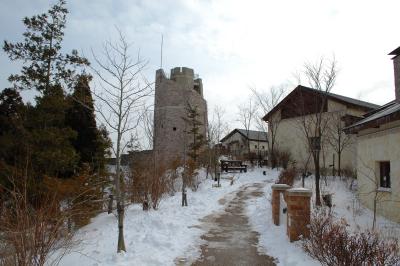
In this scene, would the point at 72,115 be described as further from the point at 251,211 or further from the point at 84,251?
the point at 84,251

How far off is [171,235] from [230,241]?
1423 millimetres

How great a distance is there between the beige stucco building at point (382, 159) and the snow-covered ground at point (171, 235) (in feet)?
1.58

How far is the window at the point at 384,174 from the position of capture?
33.7 feet

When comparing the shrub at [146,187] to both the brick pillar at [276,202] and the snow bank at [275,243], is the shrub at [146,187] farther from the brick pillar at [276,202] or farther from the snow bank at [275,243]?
the brick pillar at [276,202]

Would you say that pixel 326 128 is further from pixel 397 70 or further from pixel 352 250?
pixel 352 250

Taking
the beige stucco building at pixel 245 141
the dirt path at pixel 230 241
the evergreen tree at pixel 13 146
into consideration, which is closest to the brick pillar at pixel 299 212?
the dirt path at pixel 230 241

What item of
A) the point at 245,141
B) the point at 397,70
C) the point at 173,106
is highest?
the point at 173,106

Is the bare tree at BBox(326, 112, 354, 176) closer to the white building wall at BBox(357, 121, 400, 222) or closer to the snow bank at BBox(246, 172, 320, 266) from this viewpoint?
the white building wall at BBox(357, 121, 400, 222)

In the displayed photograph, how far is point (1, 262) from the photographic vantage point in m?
4.36

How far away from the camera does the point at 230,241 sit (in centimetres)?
792

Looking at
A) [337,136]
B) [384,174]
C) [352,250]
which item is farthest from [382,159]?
[337,136]

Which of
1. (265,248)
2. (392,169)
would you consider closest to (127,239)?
(265,248)

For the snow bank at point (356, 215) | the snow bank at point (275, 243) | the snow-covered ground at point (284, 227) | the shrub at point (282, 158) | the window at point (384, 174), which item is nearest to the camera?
the snow bank at point (275, 243)

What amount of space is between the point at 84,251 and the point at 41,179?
6640mm
